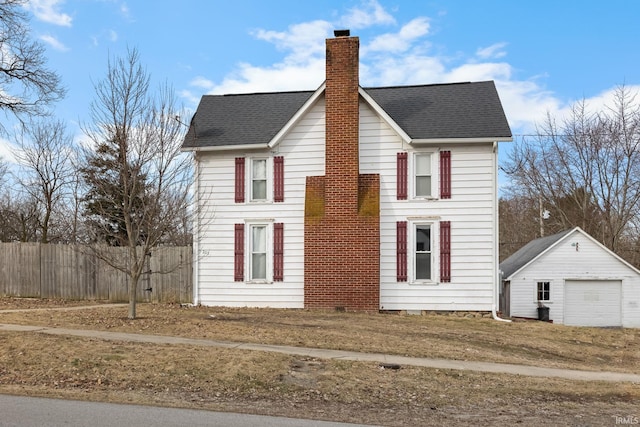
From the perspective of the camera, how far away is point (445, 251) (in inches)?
693

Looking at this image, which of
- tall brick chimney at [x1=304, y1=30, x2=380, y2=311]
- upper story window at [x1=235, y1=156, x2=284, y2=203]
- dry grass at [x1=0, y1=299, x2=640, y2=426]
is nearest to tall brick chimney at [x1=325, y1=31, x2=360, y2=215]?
tall brick chimney at [x1=304, y1=30, x2=380, y2=311]

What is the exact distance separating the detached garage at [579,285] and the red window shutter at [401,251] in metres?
10.7

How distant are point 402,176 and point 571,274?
12532mm

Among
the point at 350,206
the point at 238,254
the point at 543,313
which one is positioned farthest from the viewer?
the point at 543,313

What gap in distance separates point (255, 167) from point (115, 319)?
7277 mm

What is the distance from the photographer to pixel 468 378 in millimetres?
8719

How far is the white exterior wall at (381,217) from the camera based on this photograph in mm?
17484

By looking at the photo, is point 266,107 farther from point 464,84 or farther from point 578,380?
point 578,380

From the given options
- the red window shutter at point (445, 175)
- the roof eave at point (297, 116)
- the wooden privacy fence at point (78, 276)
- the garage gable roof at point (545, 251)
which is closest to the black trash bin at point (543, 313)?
the garage gable roof at point (545, 251)

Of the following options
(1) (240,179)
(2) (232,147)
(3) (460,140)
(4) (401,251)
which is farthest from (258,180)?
(3) (460,140)

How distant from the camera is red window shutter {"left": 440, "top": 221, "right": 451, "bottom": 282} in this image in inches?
690

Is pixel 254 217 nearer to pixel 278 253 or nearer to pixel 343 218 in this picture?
pixel 278 253

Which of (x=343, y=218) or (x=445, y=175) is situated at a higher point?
(x=445, y=175)

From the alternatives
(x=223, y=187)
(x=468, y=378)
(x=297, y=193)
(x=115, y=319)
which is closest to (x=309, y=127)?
(x=297, y=193)
